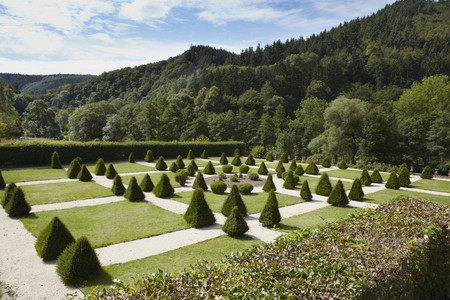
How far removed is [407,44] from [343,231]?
4118 inches

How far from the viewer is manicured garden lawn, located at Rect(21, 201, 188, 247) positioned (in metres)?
10.3

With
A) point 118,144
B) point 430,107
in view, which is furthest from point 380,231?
point 430,107

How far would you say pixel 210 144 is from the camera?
38.9 meters

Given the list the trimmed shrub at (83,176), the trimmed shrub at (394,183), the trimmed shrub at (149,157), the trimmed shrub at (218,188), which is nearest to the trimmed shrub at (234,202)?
the trimmed shrub at (218,188)

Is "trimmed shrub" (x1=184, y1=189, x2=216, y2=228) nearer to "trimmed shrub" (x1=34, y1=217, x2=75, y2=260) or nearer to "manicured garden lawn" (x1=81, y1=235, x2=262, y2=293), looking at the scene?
"manicured garden lawn" (x1=81, y1=235, x2=262, y2=293)

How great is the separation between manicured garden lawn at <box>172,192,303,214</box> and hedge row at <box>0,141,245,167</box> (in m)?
16.8

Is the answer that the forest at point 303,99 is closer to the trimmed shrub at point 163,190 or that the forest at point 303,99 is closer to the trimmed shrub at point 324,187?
the trimmed shrub at point 324,187

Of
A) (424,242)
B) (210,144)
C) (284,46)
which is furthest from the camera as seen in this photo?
(284,46)

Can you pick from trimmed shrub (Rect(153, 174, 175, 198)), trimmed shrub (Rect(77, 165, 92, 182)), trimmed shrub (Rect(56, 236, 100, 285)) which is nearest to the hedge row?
trimmed shrub (Rect(77, 165, 92, 182))

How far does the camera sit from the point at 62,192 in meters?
16.2

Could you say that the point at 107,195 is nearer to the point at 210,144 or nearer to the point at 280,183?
the point at 280,183

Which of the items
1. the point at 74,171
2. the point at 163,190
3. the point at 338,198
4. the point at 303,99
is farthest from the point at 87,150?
the point at 303,99

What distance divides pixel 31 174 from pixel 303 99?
60543mm

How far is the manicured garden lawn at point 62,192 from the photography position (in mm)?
14727
